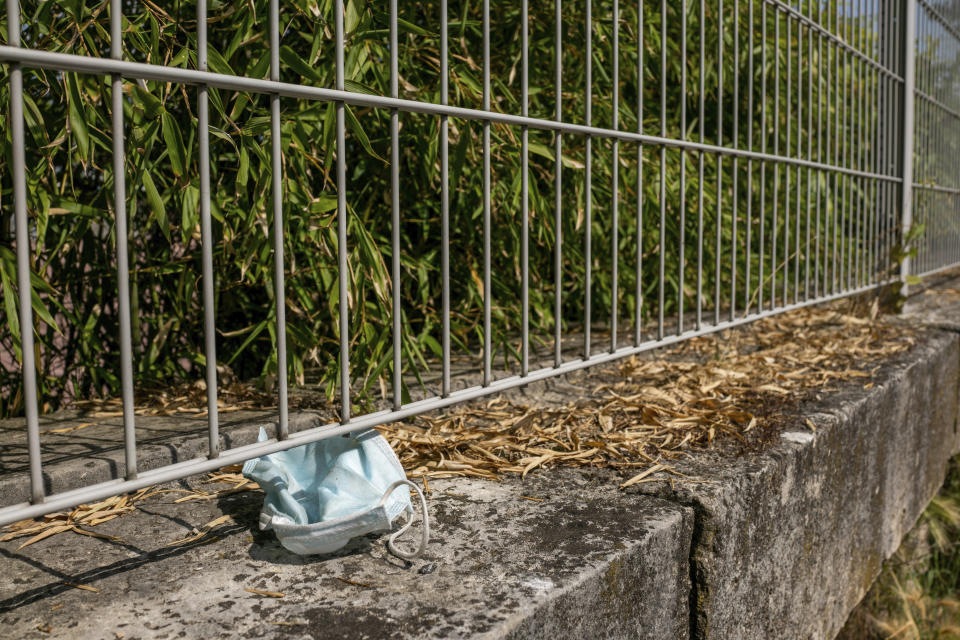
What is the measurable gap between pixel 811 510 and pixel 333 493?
116 cm

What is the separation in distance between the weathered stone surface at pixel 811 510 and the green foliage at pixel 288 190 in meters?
0.59

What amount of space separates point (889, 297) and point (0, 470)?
12.6 feet

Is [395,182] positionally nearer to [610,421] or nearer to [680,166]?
[610,421]

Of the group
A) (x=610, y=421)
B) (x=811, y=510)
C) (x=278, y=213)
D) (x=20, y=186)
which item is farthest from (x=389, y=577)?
(x=811, y=510)

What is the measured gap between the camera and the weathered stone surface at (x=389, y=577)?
1.10 metres

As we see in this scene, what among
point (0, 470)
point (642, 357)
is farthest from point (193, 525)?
point (642, 357)

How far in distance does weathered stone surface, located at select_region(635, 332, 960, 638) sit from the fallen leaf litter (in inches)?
4.5

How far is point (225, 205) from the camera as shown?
6.66ft

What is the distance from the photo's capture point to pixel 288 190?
6.25ft

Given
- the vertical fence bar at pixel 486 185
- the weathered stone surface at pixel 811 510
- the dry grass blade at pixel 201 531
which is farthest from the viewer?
the vertical fence bar at pixel 486 185

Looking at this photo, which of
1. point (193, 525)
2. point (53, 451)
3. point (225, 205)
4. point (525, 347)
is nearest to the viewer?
point (193, 525)

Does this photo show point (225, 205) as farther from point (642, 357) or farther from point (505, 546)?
point (642, 357)

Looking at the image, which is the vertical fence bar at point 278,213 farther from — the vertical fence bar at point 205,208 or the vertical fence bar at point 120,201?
the vertical fence bar at point 120,201

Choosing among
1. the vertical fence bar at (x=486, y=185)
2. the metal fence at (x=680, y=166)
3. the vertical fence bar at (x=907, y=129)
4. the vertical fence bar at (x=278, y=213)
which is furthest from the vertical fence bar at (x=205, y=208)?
the vertical fence bar at (x=907, y=129)
